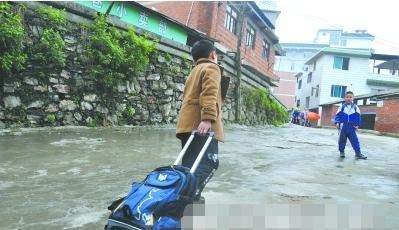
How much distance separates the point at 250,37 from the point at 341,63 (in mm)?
19471

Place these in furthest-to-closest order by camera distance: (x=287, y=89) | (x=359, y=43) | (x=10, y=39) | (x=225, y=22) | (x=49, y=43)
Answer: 1. (x=287, y=89)
2. (x=359, y=43)
3. (x=225, y=22)
4. (x=49, y=43)
5. (x=10, y=39)

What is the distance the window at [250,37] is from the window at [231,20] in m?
1.51

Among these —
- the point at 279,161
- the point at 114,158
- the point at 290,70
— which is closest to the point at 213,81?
the point at 114,158

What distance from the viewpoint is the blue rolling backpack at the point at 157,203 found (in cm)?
262

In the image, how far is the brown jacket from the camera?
11.2ft

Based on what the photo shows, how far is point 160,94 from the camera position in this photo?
13.0 meters

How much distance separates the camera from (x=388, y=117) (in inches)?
968

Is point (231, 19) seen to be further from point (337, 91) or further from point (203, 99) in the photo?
point (337, 91)

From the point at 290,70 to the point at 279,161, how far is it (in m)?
60.9

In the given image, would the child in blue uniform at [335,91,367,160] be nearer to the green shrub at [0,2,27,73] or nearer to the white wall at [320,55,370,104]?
the green shrub at [0,2,27,73]

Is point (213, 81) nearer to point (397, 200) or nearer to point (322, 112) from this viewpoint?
point (397, 200)

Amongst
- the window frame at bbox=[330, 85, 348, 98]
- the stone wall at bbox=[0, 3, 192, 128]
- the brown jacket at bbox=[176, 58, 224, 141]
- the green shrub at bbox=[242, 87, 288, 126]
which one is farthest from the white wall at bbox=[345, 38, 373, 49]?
the brown jacket at bbox=[176, 58, 224, 141]

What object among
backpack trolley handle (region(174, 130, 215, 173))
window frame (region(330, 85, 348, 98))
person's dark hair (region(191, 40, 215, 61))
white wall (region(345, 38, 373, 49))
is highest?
white wall (region(345, 38, 373, 49))

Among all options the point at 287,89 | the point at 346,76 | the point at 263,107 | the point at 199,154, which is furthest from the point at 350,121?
the point at 287,89
